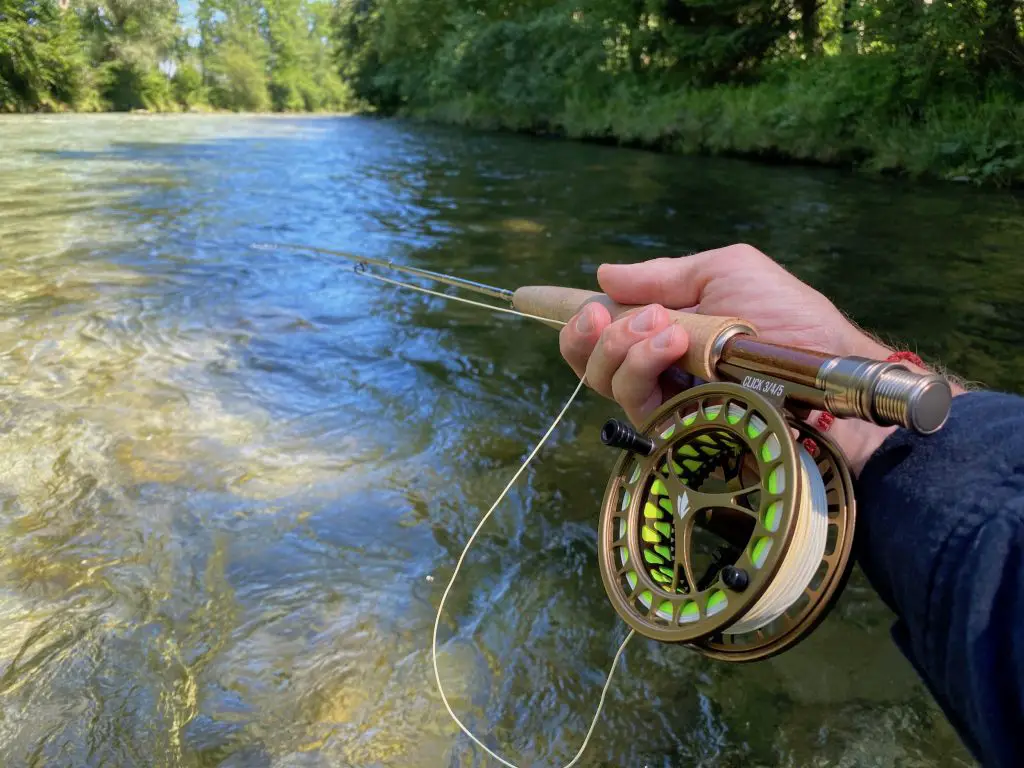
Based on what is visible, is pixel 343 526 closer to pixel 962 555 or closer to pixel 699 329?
pixel 699 329

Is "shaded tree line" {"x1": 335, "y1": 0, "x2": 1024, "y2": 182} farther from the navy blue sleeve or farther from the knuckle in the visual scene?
the navy blue sleeve

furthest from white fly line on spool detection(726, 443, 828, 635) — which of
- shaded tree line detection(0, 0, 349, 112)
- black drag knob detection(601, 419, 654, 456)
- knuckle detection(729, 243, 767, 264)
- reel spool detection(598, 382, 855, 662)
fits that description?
shaded tree line detection(0, 0, 349, 112)

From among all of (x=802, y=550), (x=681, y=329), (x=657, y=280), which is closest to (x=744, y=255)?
(x=657, y=280)

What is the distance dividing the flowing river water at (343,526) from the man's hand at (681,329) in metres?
0.74

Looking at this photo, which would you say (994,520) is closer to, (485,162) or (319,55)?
(485,162)

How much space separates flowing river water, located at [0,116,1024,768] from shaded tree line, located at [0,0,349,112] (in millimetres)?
33534

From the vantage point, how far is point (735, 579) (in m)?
0.98

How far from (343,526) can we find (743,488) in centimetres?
160

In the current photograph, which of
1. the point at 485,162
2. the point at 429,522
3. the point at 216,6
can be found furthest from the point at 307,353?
the point at 216,6

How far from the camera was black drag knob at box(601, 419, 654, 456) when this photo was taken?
124cm

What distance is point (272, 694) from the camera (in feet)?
5.89

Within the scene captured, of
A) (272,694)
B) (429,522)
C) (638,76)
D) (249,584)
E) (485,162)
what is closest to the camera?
(272,694)

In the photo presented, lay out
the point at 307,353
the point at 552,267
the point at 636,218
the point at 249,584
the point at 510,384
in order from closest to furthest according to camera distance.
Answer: the point at 249,584 → the point at 510,384 → the point at 307,353 → the point at 552,267 → the point at 636,218

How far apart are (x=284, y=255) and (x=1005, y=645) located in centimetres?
572
